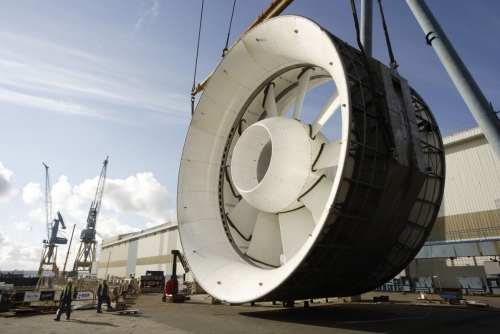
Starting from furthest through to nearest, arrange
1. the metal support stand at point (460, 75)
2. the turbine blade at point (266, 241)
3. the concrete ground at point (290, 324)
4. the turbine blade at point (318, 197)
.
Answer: the turbine blade at point (266, 241) < the metal support stand at point (460, 75) < the turbine blade at point (318, 197) < the concrete ground at point (290, 324)

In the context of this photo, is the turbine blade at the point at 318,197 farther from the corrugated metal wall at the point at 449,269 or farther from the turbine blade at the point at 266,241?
the corrugated metal wall at the point at 449,269

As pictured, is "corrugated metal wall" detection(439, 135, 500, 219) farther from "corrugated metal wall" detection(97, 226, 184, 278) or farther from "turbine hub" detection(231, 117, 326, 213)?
"corrugated metal wall" detection(97, 226, 184, 278)

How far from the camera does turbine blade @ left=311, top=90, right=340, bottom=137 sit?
1010cm

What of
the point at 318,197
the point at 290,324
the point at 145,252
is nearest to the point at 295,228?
the point at 318,197

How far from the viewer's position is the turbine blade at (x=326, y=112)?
33.1 feet

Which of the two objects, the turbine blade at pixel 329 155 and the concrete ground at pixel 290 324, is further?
the turbine blade at pixel 329 155

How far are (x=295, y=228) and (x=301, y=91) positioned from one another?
5.15 meters

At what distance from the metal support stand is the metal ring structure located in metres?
2.89

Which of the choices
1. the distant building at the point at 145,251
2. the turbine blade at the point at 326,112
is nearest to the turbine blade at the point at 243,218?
the turbine blade at the point at 326,112

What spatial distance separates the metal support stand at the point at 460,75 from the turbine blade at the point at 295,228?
712 cm

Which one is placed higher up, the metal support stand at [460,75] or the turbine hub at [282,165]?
the metal support stand at [460,75]

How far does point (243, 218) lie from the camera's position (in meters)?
13.0

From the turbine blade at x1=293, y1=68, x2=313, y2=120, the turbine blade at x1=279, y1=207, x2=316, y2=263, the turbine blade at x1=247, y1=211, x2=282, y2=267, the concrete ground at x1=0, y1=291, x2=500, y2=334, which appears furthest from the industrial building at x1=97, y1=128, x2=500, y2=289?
the turbine blade at x1=293, y1=68, x2=313, y2=120

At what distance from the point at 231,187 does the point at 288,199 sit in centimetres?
392
